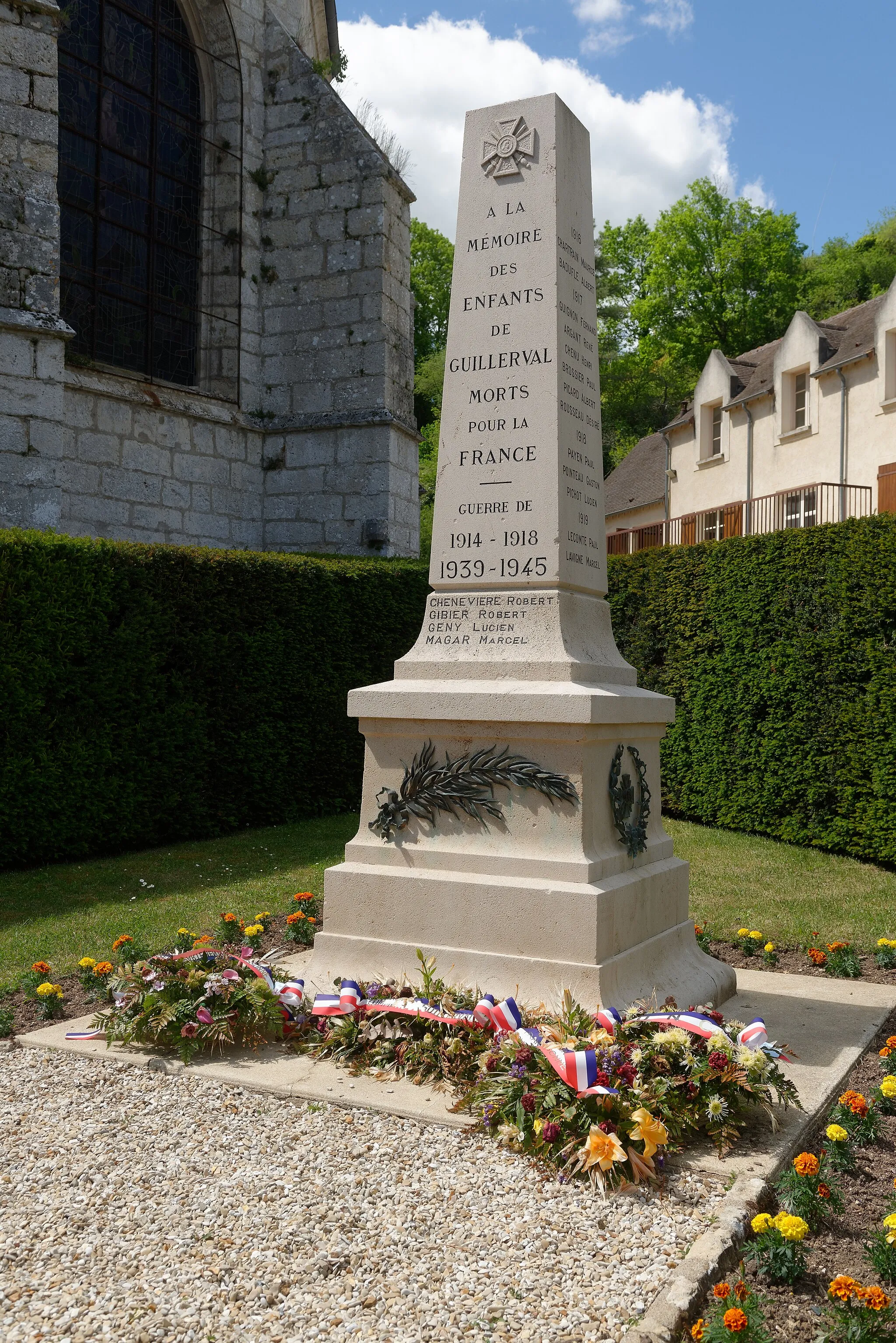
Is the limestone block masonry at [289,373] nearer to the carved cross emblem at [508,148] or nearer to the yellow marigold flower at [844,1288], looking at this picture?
the carved cross emblem at [508,148]

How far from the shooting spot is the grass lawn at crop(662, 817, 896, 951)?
21.1 ft

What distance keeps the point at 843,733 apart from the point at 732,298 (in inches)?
1094

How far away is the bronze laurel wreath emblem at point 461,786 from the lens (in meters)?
4.11

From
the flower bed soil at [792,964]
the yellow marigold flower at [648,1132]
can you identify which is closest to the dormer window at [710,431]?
the flower bed soil at [792,964]

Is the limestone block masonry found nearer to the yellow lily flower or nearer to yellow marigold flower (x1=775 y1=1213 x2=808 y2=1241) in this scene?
the yellow lily flower

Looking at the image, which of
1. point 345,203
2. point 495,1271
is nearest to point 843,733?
point 495,1271

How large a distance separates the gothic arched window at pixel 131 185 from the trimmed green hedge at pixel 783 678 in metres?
5.92

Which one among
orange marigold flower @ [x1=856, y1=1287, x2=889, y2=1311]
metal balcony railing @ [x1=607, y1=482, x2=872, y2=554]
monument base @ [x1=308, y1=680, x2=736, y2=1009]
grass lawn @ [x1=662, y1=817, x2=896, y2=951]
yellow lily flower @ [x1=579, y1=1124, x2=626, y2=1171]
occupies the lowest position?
grass lawn @ [x1=662, y1=817, x2=896, y2=951]

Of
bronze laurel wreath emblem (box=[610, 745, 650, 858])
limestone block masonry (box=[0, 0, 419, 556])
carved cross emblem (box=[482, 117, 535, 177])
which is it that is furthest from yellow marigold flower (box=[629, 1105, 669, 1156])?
limestone block masonry (box=[0, 0, 419, 556])

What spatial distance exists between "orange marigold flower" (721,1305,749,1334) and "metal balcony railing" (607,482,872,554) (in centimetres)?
1555

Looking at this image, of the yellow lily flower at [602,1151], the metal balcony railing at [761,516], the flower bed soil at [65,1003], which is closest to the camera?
the yellow lily flower at [602,1151]

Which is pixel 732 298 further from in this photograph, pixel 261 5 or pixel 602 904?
pixel 602 904

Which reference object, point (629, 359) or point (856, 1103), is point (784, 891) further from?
point (629, 359)

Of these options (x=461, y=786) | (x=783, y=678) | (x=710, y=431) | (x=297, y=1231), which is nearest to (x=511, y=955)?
(x=461, y=786)
